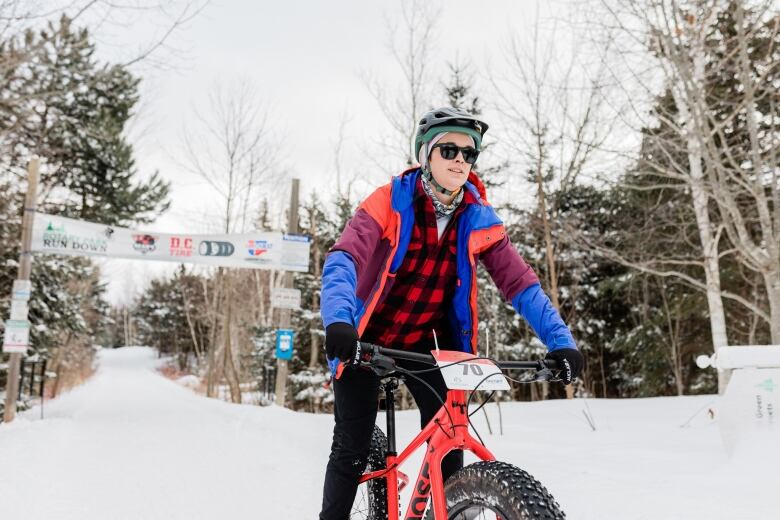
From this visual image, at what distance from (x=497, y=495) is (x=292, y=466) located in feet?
14.4

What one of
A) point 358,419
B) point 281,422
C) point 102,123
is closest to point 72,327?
point 102,123

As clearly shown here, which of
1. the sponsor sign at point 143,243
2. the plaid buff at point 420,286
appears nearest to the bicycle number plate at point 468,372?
the plaid buff at point 420,286

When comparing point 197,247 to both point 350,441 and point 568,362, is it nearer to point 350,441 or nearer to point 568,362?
point 350,441

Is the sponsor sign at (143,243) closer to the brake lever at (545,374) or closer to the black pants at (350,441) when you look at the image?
the black pants at (350,441)

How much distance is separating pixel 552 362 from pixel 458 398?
1.22 feet

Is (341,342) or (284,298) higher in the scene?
(284,298)

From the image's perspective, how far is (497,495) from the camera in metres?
1.69

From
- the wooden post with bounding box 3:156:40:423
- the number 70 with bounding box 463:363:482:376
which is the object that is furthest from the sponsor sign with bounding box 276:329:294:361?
the number 70 with bounding box 463:363:482:376

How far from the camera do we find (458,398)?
6.54 ft

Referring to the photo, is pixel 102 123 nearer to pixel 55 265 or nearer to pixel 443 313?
pixel 55 265

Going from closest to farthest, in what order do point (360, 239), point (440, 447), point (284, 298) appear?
point (440, 447), point (360, 239), point (284, 298)

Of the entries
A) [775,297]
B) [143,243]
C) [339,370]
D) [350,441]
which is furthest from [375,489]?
[143,243]

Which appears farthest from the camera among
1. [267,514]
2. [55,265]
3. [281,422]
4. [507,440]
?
[55,265]

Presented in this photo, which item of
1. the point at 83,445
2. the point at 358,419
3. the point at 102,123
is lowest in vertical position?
the point at 83,445
